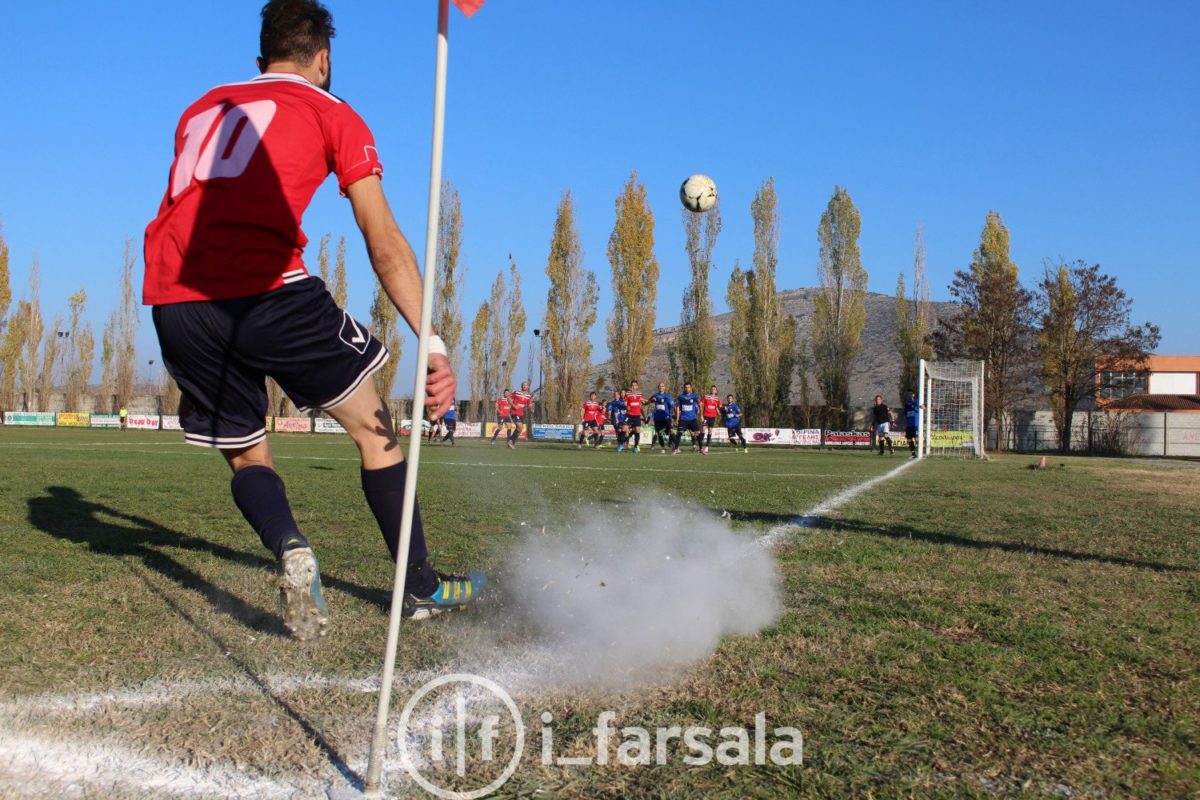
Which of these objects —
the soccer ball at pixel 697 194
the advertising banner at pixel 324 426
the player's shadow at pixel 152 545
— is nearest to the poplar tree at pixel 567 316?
the advertising banner at pixel 324 426

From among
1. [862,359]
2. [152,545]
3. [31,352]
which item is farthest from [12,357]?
[862,359]

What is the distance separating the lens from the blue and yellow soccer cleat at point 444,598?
10.3ft

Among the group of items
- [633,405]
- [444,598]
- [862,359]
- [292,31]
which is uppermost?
[862,359]

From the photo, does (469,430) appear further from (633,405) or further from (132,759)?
(132,759)

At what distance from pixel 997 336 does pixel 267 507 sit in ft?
130

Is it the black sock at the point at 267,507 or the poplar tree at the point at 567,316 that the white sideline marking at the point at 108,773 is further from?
the poplar tree at the point at 567,316

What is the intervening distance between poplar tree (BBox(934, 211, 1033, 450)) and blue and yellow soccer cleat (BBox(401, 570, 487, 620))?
37002mm

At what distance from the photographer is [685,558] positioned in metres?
4.36

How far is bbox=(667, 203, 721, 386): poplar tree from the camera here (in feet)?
147

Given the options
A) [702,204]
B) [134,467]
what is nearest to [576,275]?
[702,204]

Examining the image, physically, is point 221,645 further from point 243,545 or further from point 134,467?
point 134,467

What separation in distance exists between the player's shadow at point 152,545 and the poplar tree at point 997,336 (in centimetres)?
3593

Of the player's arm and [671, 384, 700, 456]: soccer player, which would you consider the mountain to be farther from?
the player's arm

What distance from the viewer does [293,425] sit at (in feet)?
142
